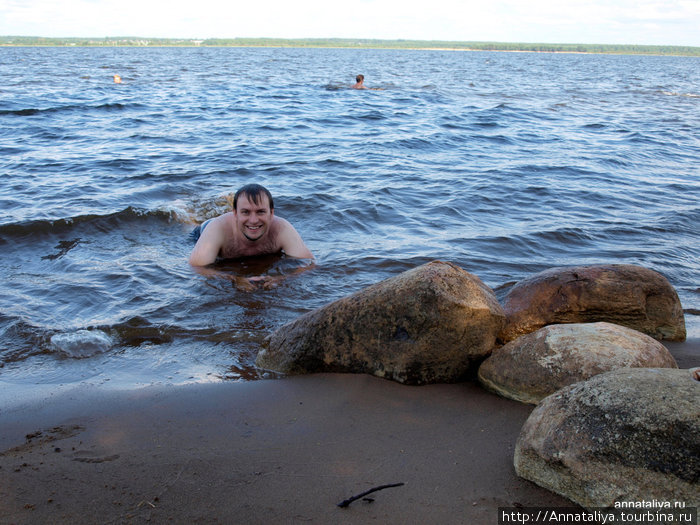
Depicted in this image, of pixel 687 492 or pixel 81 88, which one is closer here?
pixel 687 492

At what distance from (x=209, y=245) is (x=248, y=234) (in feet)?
1.40

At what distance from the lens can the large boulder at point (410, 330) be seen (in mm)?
3357

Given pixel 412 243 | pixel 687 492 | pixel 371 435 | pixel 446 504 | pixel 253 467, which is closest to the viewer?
pixel 687 492

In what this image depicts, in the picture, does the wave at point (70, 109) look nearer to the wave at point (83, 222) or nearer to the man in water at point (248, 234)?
the wave at point (83, 222)

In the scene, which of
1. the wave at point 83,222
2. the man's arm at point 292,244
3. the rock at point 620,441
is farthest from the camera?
the wave at point 83,222

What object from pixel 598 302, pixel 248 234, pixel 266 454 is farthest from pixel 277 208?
pixel 266 454

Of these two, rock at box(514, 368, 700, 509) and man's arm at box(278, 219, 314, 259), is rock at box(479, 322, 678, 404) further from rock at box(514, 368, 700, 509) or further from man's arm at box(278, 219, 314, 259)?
man's arm at box(278, 219, 314, 259)

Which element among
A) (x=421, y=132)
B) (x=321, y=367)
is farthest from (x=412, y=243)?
(x=421, y=132)

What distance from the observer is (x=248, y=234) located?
6.21 metres

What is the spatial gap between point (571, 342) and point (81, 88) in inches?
958

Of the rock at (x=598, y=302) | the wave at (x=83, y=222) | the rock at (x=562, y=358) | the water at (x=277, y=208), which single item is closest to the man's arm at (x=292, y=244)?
the water at (x=277, y=208)

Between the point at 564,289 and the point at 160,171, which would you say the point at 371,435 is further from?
the point at 160,171

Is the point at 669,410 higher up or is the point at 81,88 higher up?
the point at 81,88

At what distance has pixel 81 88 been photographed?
23.1m
